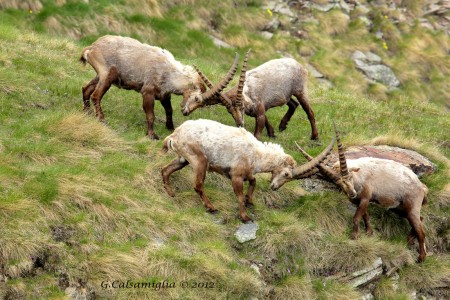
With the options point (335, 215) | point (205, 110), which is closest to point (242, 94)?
point (205, 110)

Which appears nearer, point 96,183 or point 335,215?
point 96,183

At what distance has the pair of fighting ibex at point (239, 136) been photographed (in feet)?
42.1

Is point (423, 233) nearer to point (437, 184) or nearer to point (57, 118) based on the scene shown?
point (437, 184)

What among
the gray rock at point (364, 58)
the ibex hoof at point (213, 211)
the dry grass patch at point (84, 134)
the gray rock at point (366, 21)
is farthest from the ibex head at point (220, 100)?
the gray rock at point (366, 21)

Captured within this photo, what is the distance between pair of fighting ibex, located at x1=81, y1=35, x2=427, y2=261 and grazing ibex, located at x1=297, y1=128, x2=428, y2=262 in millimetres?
21

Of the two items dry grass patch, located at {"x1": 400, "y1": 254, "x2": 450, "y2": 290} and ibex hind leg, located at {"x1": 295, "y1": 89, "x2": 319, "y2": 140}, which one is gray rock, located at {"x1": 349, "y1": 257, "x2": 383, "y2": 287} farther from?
ibex hind leg, located at {"x1": 295, "y1": 89, "x2": 319, "y2": 140}

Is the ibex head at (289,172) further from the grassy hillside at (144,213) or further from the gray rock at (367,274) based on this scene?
the gray rock at (367,274)

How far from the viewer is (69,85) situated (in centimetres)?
1747

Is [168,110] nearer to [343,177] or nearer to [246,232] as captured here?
A: [246,232]

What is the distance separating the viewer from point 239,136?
13055mm

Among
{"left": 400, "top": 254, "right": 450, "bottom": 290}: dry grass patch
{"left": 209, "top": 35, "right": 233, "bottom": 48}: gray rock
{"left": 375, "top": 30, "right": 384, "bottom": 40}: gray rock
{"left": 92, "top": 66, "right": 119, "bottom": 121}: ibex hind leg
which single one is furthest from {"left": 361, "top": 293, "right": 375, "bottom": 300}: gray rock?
{"left": 375, "top": 30, "right": 384, "bottom": 40}: gray rock

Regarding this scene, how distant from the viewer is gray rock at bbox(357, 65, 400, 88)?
94.1 ft

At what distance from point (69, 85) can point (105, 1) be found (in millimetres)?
8371

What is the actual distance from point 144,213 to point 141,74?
4.47 metres
